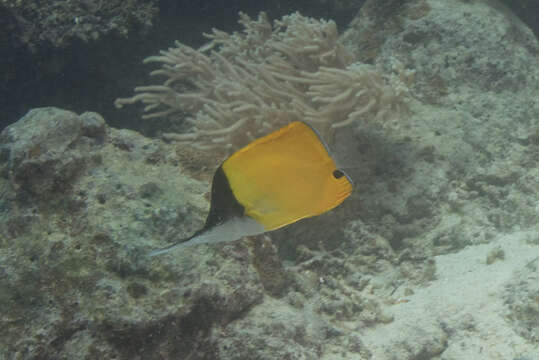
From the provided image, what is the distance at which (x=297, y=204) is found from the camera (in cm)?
131

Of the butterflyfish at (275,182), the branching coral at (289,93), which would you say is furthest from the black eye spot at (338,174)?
the branching coral at (289,93)

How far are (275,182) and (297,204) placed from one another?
0.10 m

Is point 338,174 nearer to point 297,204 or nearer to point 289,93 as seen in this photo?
point 297,204

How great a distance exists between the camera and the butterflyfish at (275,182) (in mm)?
1280

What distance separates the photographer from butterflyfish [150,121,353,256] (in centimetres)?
128

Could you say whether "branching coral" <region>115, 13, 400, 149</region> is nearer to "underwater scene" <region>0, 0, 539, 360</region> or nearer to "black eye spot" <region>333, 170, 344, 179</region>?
"underwater scene" <region>0, 0, 539, 360</region>

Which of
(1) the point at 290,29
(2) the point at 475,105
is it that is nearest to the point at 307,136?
(1) the point at 290,29

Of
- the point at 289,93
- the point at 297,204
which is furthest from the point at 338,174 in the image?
the point at 289,93

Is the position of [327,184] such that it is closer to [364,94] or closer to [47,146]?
[47,146]

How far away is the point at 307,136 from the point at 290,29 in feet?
8.94

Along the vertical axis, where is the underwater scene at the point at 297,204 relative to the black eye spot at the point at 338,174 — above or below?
below

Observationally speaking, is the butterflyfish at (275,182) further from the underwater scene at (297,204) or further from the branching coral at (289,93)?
the branching coral at (289,93)

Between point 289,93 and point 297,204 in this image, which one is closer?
point 297,204

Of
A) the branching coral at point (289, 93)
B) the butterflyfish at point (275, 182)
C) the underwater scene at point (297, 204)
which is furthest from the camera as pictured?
the branching coral at point (289, 93)
